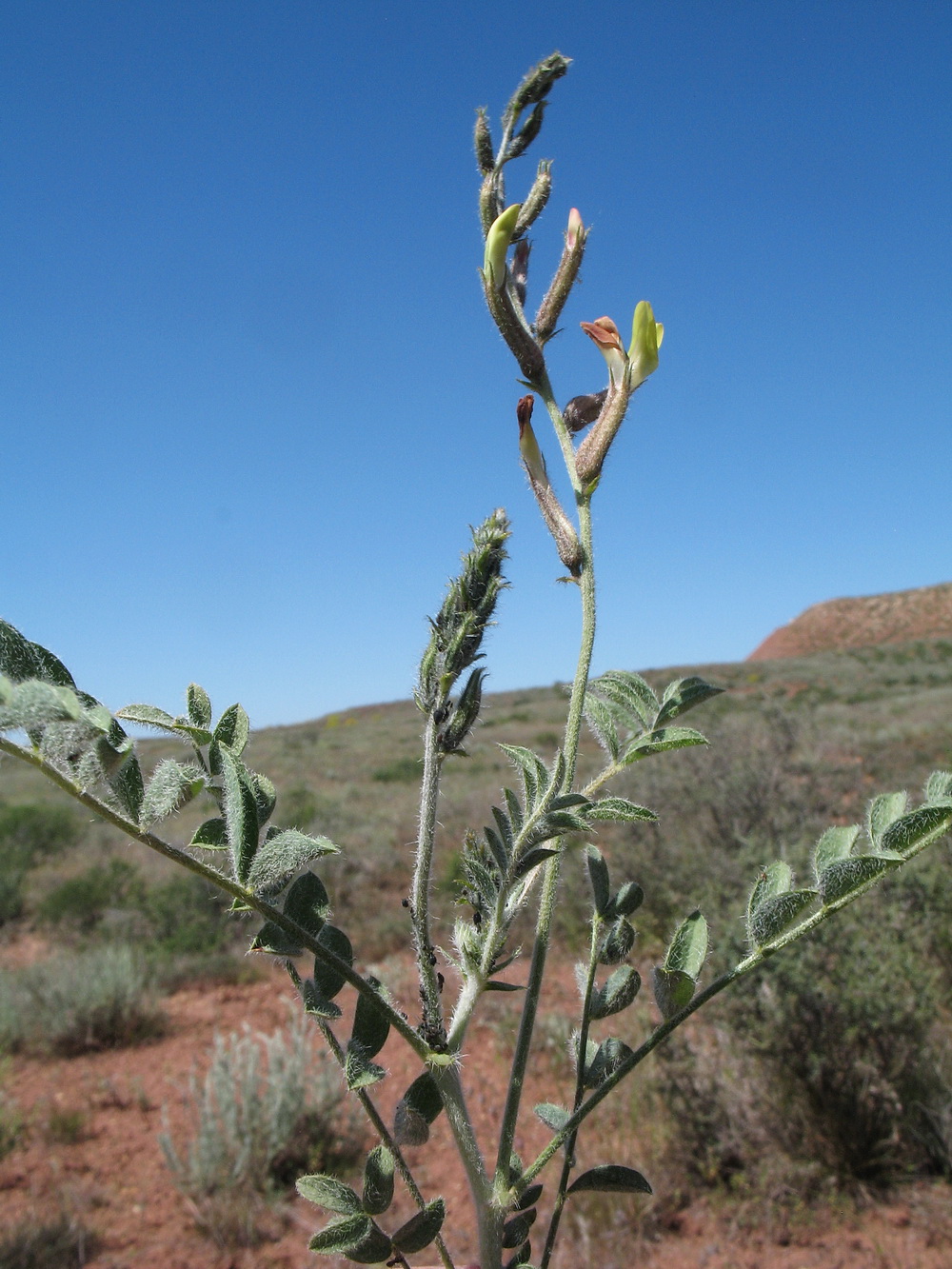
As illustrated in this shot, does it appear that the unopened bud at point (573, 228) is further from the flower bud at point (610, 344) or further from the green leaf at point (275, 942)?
the green leaf at point (275, 942)

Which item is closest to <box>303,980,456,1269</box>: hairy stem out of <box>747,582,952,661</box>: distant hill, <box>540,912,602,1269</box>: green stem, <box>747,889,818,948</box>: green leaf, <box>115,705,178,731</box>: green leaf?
<box>540,912,602,1269</box>: green stem

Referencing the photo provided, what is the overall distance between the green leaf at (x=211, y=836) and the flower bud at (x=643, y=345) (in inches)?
24.6

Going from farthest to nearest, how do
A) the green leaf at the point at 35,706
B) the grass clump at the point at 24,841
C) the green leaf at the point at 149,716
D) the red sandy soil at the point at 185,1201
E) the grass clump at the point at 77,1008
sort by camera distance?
the grass clump at the point at 24,841 < the grass clump at the point at 77,1008 < the red sandy soil at the point at 185,1201 < the green leaf at the point at 149,716 < the green leaf at the point at 35,706

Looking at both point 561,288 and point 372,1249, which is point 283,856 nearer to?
point 372,1249

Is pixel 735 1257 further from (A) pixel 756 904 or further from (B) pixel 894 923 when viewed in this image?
(A) pixel 756 904

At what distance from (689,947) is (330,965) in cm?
36

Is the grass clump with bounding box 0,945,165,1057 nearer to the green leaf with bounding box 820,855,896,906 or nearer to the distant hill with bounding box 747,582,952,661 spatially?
the green leaf with bounding box 820,855,896,906

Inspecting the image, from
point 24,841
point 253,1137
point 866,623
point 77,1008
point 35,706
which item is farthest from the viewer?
point 866,623

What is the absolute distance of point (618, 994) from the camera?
0.83 m

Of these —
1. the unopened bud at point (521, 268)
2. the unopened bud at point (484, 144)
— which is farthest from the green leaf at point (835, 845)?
the unopened bud at point (484, 144)

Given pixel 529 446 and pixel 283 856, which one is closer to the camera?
pixel 283 856

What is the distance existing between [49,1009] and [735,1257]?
455 centimetres

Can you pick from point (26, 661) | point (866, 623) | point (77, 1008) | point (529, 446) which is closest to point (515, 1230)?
point (26, 661)

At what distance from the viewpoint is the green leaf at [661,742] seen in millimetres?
821
